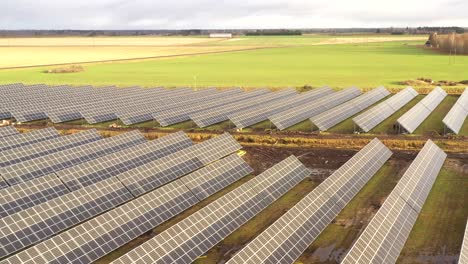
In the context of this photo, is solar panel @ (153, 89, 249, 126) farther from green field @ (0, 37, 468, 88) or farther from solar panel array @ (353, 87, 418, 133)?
solar panel array @ (353, 87, 418, 133)


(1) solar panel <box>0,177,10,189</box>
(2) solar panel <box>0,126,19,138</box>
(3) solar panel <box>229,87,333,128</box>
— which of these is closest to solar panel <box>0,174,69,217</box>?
(1) solar panel <box>0,177,10,189</box>

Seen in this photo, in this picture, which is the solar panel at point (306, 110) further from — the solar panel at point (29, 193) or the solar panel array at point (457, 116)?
the solar panel at point (29, 193)

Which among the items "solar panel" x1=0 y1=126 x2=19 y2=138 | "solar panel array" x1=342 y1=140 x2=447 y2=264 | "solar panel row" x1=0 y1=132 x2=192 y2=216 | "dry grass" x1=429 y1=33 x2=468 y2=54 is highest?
"dry grass" x1=429 y1=33 x2=468 y2=54

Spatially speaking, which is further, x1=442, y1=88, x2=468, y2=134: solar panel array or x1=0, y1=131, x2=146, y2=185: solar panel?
x1=442, y1=88, x2=468, y2=134: solar panel array

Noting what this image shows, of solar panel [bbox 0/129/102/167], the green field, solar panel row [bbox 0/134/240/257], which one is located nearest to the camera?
solar panel row [bbox 0/134/240/257]

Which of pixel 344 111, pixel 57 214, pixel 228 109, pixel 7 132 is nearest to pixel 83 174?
pixel 57 214

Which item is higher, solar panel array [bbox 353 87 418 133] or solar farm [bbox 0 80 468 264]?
solar panel array [bbox 353 87 418 133]
